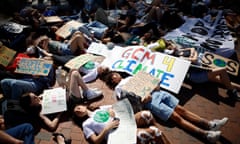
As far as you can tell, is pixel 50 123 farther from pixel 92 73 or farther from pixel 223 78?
pixel 223 78

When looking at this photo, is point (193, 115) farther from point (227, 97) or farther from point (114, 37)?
point (114, 37)

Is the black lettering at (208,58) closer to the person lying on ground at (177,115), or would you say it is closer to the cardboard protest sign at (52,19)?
the person lying on ground at (177,115)

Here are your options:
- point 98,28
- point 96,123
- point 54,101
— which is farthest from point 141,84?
point 98,28

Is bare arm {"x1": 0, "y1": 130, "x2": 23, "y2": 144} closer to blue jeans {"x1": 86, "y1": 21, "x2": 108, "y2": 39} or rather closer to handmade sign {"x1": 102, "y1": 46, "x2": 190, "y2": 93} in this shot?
handmade sign {"x1": 102, "y1": 46, "x2": 190, "y2": 93}

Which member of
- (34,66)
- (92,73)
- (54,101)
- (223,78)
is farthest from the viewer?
(92,73)

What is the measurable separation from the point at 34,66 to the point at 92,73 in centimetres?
122

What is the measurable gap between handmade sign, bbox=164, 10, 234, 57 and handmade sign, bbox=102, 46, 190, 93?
51.7 inches

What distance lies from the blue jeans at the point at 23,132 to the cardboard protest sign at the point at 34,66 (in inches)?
55.5

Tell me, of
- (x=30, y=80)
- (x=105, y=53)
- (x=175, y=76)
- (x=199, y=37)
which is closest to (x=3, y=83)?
(x=30, y=80)

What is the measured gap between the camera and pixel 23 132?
12.2 feet

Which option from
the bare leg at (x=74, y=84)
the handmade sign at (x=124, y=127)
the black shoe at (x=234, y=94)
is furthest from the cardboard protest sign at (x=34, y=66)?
the black shoe at (x=234, y=94)

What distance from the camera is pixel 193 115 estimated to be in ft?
13.8

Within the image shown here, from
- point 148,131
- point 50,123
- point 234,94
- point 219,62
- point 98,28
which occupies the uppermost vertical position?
point 98,28

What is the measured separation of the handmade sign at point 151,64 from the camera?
4.76 metres
